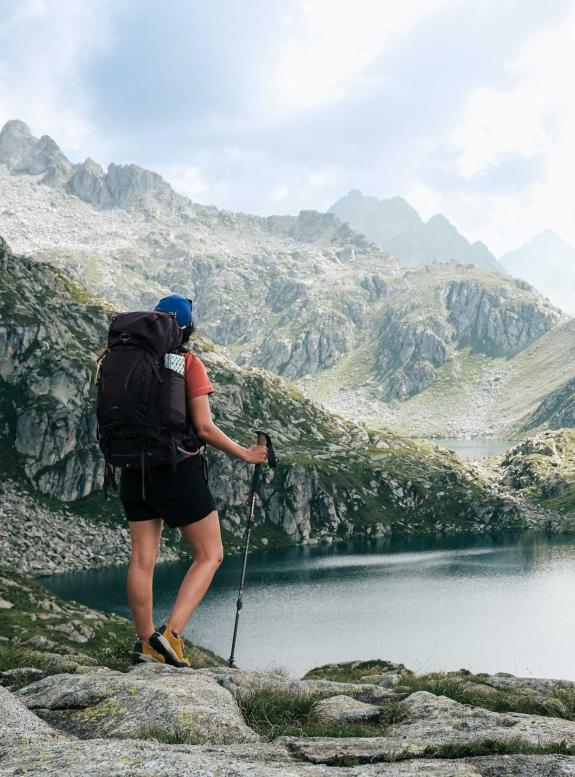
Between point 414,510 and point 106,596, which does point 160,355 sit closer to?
point 106,596

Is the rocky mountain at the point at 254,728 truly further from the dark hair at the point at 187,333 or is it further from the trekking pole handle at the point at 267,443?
A: the dark hair at the point at 187,333

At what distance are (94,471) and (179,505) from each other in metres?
152

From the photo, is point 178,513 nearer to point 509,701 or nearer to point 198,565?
point 198,565

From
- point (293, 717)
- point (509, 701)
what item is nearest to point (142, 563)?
point (293, 717)

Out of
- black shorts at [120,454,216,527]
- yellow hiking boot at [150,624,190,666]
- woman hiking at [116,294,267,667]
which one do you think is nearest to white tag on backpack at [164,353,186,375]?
woman hiking at [116,294,267,667]

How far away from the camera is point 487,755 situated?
5.61 m

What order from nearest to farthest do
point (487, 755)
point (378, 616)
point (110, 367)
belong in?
point (487, 755)
point (110, 367)
point (378, 616)

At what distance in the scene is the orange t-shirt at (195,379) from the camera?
9023 mm

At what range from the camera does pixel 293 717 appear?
7988 mm

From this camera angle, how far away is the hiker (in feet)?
29.6

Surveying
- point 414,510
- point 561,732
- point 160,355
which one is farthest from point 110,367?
point 414,510

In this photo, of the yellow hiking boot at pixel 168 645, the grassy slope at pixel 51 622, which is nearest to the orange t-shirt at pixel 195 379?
the yellow hiking boot at pixel 168 645

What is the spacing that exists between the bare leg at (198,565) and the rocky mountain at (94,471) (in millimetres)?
120958

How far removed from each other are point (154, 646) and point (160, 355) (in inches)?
183
